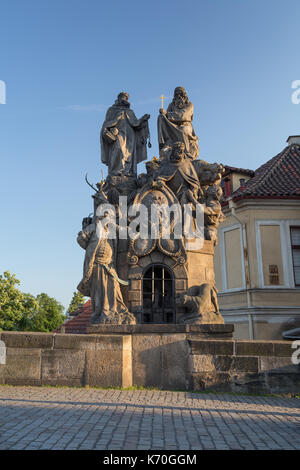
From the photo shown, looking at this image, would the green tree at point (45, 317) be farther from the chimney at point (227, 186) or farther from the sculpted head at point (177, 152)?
the sculpted head at point (177, 152)

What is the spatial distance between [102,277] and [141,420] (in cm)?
365

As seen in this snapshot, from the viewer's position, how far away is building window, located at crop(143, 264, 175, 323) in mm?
8406

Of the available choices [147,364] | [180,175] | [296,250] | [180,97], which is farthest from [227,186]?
[147,364]

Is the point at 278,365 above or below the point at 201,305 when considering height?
below

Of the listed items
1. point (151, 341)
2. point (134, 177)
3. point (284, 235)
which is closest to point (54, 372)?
point (151, 341)

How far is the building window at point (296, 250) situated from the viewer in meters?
17.6

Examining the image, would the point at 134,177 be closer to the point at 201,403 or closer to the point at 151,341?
the point at 151,341

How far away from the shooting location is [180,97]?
35.6 ft

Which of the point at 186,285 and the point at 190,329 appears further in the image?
the point at 186,285

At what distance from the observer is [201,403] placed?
19.3ft

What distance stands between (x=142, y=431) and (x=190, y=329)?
341 centimetres

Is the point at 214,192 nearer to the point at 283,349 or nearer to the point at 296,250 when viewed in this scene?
the point at 283,349

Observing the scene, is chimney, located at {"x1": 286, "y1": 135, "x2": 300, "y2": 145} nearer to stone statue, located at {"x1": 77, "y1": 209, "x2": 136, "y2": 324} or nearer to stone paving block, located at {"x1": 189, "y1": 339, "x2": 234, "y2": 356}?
stone statue, located at {"x1": 77, "y1": 209, "x2": 136, "y2": 324}
